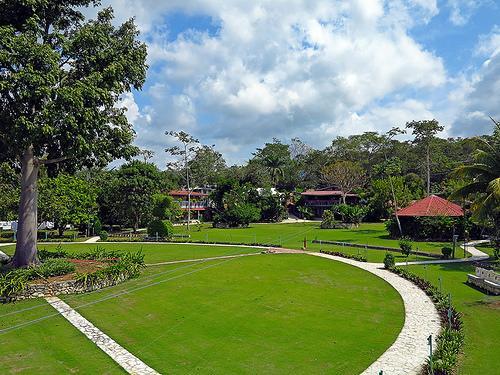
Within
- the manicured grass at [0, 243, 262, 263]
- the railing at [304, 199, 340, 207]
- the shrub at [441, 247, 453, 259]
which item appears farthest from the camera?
the railing at [304, 199, 340, 207]

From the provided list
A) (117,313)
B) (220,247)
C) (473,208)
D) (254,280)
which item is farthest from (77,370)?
(220,247)

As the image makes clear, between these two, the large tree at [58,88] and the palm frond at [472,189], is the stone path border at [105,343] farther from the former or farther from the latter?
the palm frond at [472,189]

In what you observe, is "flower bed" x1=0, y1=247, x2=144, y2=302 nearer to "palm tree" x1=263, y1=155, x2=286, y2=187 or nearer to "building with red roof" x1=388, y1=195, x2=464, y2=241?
"building with red roof" x1=388, y1=195, x2=464, y2=241

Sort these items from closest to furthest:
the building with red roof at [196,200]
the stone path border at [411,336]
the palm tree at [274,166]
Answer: the stone path border at [411,336]
the building with red roof at [196,200]
the palm tree at [274,166]

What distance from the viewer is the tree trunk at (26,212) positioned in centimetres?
2216

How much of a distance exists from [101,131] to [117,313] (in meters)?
10.6

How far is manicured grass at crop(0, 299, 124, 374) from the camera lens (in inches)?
453

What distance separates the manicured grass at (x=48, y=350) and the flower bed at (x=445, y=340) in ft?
27.9

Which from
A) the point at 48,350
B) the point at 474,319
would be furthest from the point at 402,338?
the point at 48,350

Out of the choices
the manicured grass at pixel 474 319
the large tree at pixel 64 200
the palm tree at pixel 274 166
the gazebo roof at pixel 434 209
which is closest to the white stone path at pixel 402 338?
the manicured grass at pixel 474 319

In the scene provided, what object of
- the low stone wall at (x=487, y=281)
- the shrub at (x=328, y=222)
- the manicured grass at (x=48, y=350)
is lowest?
the manicured grass at (x=48, y=350)

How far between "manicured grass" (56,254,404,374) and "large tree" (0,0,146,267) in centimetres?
750

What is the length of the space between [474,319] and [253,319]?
27.1 ft

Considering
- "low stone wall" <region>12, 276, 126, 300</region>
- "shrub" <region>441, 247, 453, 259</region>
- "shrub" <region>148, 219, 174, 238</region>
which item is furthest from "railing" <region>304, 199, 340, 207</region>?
"low stone wall" <region>12, 276, 126, 300</region>
